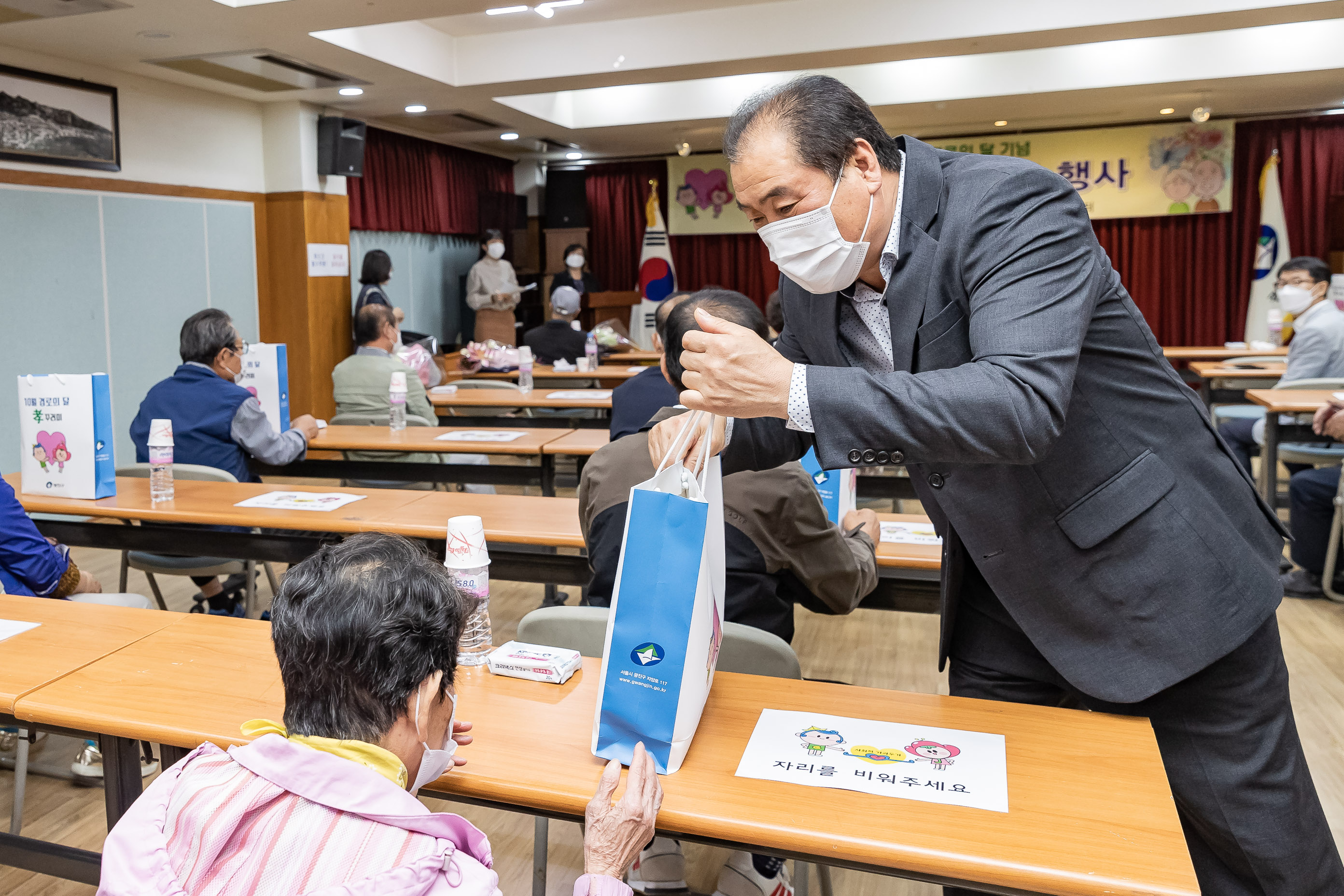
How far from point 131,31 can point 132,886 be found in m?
5.51

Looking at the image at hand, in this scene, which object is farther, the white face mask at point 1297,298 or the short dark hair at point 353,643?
the white face mask at point 1297,298

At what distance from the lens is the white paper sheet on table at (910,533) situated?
2473 millimetres

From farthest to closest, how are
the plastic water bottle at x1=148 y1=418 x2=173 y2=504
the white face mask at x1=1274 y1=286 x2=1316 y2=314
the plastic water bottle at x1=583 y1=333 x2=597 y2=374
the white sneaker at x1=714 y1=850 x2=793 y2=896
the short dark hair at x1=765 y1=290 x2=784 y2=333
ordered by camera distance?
the plastic water bottle at x1=583 y1=333 x2=597 y2=374 → the white face mask at x1=1274 y1=286 x2=1316 y2=314 → the short dark hair at x1=765 y1=290 x2=784 y2=333 → the plastic water bottle at x1=148 y1=418 x2=173 y2=504 → the white sneaker at x1=714 y1=850 x2=793 y2=896

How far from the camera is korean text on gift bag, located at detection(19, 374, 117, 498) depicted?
292 cm

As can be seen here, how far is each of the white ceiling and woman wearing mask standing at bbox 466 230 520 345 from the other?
1222 mm

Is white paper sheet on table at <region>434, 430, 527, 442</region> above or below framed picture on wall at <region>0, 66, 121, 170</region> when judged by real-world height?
below

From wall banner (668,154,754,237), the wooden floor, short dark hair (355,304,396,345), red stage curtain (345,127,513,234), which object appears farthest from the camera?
wall banner (668,154,754,237)

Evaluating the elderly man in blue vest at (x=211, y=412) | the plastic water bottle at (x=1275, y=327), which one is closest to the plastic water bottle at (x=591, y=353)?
the elderly man in blue vest at (x=211, y=412)

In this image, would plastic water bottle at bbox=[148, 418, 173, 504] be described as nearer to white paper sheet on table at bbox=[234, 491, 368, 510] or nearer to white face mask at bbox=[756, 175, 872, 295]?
white paper sheet on table at bbox=[234, 491, 368, 510]

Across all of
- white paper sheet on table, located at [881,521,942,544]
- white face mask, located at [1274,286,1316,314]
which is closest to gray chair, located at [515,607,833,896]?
white paper sheet on table, located at [881,521,942,544]

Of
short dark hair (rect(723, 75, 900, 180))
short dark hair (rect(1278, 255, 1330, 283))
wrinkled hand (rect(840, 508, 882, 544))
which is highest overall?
short dark hair (rect(1278, 255, 1330, 283))

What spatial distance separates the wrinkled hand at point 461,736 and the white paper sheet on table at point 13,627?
988 mm

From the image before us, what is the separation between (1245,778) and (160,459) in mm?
2985

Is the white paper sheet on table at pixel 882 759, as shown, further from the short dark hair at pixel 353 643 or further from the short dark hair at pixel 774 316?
the short dark hair at pixel 774 316
